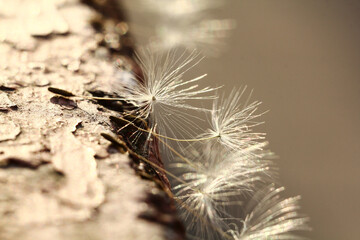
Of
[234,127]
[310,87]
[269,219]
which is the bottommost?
[269,219]

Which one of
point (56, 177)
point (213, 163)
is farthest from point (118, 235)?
point (213, 163)

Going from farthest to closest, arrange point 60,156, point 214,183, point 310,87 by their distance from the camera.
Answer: point 310,87 < point 214,183 < point 60,156

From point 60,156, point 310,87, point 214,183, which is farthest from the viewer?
point 310,87

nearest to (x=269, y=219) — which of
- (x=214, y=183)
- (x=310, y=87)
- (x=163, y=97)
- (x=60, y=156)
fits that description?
(x=214, y=183)

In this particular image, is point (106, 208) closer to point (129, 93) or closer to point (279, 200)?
point (129, 93)

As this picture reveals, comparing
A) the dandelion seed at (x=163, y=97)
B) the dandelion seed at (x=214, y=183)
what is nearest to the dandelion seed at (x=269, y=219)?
the dandelion seed at (x=214, y=183)

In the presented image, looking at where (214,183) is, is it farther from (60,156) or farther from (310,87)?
(310,87)
